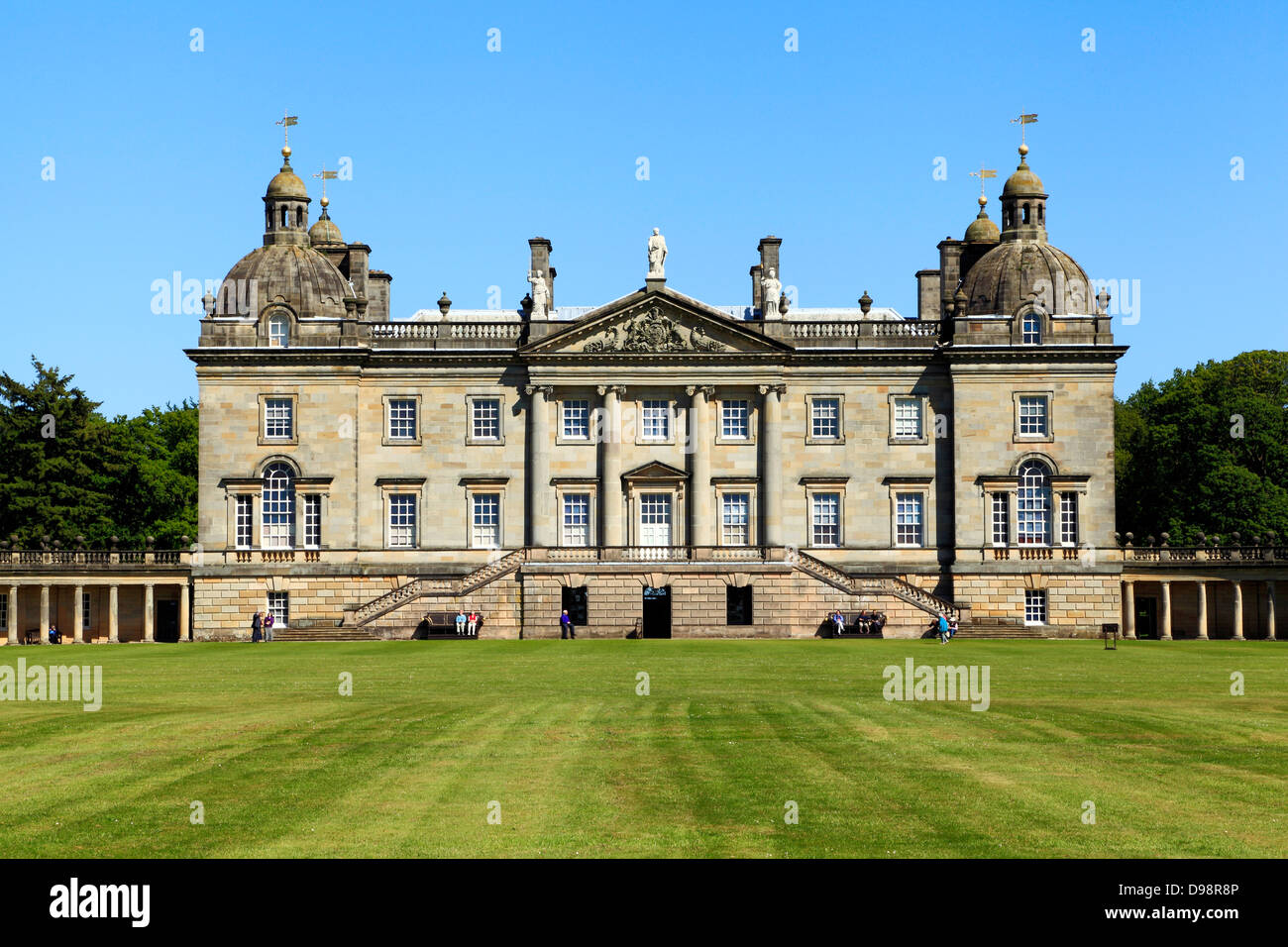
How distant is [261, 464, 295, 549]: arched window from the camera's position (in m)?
65.7

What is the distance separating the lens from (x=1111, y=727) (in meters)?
23.1

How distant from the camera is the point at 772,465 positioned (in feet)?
216

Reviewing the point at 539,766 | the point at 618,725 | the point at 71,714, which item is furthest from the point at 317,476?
the point at 539,766

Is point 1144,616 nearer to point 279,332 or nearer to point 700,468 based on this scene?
point 700,468

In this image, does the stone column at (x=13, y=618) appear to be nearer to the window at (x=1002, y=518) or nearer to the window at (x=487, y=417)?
the window at (x=487, y=417)

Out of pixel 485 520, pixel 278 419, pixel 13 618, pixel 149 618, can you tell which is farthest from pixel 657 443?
pixel 13 618

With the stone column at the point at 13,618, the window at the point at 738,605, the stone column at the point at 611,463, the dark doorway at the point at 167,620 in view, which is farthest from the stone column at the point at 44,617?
the window at the point at 738,605

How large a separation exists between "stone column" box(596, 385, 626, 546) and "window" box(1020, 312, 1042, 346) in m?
17.4

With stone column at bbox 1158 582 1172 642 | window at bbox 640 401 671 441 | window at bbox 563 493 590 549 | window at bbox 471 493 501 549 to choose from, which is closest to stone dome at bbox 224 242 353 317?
window at bbox 471 493 501 549

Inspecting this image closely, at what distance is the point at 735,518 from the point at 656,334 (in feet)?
28.3

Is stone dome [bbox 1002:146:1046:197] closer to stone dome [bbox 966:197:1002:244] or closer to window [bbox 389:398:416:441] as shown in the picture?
Result: stone dome [bbox 966:197:1002:244]
